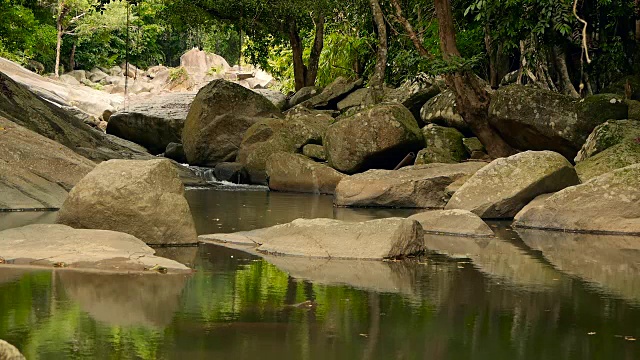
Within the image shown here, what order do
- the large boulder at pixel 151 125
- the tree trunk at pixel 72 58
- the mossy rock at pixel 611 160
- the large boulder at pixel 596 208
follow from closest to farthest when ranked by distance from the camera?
the large boulder at pixel 596 208, the mossy rock at pixel 611 160, the large boulder at pixel 151 125, the tree trunk at pixel 72 58

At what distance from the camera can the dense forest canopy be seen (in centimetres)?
2008

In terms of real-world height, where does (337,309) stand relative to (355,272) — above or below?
below

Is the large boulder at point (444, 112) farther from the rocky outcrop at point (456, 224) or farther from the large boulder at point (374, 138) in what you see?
the rocky outcrop at point (456, 224)

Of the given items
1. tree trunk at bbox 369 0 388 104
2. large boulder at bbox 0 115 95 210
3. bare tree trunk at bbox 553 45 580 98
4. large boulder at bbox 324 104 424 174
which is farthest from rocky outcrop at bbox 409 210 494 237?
tree trunk at bbox 369 0 388 104

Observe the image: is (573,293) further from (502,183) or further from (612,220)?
(502,183)

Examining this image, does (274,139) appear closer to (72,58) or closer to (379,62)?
(379,62)

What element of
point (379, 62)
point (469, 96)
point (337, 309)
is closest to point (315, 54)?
point (379, 62)

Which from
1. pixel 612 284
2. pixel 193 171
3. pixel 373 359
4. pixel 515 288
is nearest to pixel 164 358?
pixel 373 359

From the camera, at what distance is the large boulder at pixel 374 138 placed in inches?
820

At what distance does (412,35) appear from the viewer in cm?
2119

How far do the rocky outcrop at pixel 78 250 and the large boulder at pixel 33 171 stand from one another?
5.13 meters

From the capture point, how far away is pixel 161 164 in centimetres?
1126

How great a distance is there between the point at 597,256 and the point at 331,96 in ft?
60.6

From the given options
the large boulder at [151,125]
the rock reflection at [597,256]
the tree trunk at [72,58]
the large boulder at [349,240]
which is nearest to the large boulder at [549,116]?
the rock reflection at [597,256]
